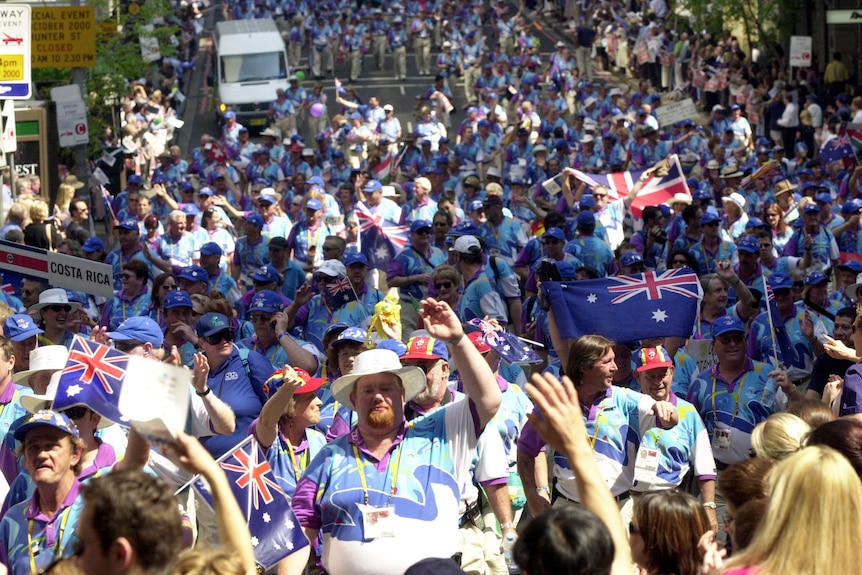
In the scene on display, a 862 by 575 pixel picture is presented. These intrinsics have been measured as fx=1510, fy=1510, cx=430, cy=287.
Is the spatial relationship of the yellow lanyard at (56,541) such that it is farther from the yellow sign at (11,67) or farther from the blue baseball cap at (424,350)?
the yellow sign at (11,67)

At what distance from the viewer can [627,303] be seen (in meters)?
11.0

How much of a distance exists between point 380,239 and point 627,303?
7.91 metres

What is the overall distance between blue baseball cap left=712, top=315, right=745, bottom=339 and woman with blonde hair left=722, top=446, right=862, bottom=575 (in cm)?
513

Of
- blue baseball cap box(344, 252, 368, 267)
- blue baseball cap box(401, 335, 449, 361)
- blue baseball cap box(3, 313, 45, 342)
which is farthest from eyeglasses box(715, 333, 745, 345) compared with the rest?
blue baseball cap box(3, 313, 45, 342)

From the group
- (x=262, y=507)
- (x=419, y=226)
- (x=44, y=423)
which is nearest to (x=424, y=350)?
(x=262, y=507)

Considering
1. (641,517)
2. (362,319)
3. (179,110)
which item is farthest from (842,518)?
(179,110)

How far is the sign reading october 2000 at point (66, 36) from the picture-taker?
2286cm

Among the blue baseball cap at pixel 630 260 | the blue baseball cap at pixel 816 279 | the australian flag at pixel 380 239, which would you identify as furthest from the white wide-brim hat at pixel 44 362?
the australian flag at pixel 380 239

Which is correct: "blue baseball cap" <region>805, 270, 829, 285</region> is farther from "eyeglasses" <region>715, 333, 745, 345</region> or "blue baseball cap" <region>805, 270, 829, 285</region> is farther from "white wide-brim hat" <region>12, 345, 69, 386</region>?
"white wide-brim hat" <region>12, 345, 69, 386</region>

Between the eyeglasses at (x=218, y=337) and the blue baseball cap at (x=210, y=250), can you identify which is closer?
the eyeglasses at (x=218, y=337)

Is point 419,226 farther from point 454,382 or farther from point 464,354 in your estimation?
point 464,354

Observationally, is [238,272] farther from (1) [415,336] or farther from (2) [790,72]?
(2) [790,72]

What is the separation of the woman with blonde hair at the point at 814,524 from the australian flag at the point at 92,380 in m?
3.24

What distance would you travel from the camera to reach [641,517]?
5.64m
